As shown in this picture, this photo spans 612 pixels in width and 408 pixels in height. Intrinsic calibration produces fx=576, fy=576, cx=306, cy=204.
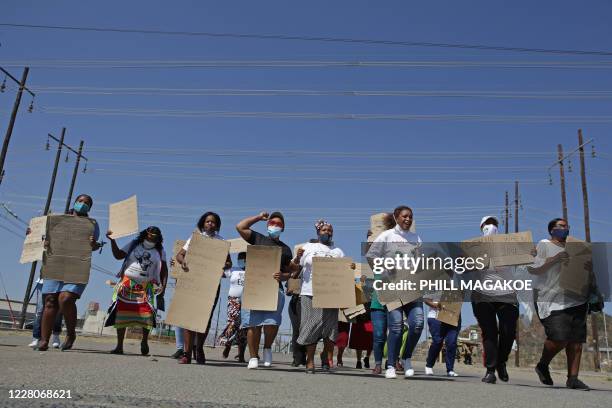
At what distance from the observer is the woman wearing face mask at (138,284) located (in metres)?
7.59

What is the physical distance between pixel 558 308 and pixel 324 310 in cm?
263

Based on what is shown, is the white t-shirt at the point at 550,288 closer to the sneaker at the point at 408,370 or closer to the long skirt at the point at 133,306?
the sneaker at the point at 408,370

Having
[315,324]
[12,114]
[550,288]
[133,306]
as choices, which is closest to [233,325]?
[133,306]

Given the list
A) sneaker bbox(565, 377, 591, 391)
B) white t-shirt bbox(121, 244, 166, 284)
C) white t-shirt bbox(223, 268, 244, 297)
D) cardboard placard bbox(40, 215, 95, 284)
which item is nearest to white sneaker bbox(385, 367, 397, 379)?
sneaker bbox(565, 377, 591, 391)

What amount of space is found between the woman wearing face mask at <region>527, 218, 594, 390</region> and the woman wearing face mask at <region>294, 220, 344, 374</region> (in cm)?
236

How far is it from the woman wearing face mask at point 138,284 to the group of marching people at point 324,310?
0.01 m

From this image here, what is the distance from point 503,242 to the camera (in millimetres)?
6645

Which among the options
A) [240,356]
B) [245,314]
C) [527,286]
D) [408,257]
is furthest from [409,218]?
[240,356]

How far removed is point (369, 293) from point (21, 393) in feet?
18.8

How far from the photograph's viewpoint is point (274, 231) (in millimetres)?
6906

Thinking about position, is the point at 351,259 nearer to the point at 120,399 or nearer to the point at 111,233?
the point at 111,233

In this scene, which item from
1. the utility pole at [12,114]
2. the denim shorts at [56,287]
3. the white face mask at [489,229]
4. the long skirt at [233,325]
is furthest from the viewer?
the utility pole at [12,114]

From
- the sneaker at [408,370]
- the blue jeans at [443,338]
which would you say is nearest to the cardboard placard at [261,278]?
the sneaker at [408,370]

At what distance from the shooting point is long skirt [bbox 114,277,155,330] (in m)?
7.57
